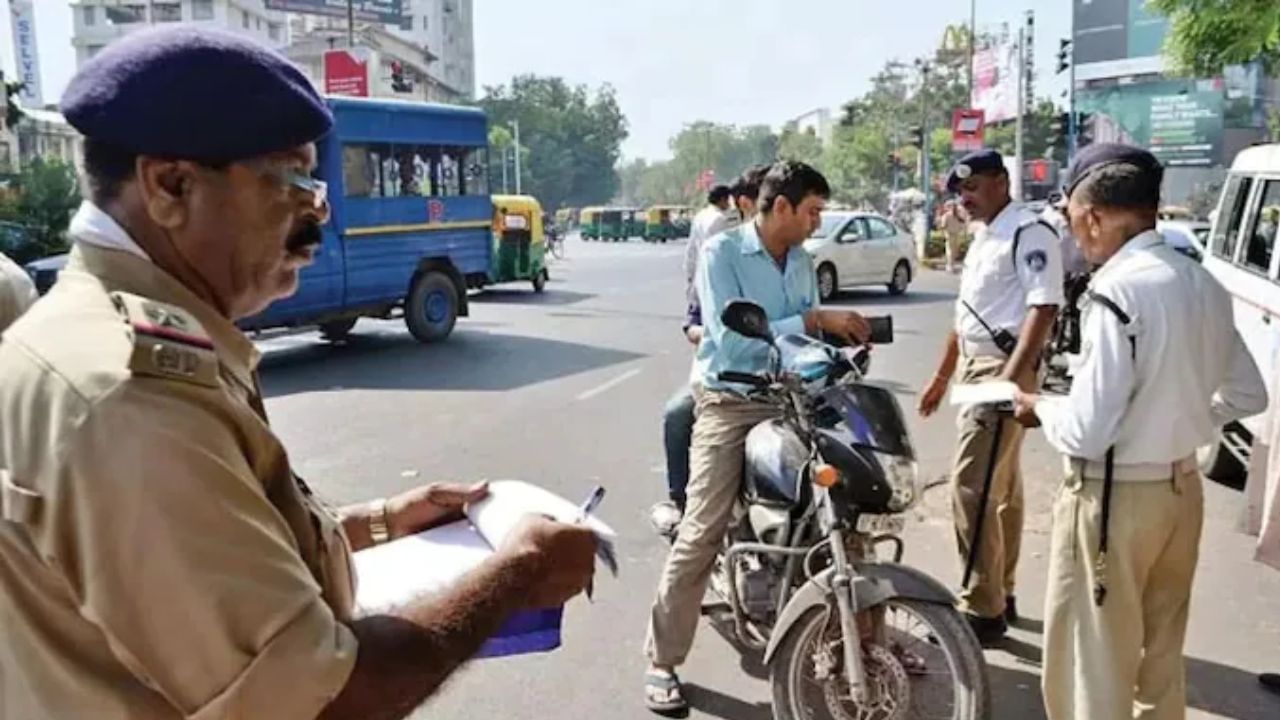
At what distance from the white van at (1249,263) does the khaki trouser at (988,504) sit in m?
2.43

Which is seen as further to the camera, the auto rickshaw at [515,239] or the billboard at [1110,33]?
the billboard at [1110,33]

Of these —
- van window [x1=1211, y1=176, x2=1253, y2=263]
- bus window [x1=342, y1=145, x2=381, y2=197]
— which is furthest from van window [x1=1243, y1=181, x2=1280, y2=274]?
bus window [x1=342, y1=145, x2=381, y2=197]

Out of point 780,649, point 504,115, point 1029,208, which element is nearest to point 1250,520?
point 1029,208

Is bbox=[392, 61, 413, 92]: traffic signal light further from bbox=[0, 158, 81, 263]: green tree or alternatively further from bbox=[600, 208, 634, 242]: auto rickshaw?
bbox=[600, 208, 634, 242]: auto rickshaw

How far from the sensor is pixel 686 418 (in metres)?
4.27

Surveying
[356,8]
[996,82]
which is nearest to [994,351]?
[996,82]

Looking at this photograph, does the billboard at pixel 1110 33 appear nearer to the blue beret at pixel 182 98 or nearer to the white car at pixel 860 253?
the white car at pixel 860 253

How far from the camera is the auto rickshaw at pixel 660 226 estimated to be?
5100 cm

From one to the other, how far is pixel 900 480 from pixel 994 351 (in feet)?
4.90

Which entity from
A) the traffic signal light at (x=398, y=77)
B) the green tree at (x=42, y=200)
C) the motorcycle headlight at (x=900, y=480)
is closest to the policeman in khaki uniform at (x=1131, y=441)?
the motorcycle headlight at (x=900, y=480)

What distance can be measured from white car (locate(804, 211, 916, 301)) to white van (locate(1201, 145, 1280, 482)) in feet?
33.9

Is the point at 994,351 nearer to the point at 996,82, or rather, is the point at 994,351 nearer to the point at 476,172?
the point at 476,172

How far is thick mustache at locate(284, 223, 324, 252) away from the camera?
1395mm

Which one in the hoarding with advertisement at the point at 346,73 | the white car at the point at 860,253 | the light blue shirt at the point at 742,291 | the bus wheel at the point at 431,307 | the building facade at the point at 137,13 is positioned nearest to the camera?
the light blue shirt at the point at 742,291
